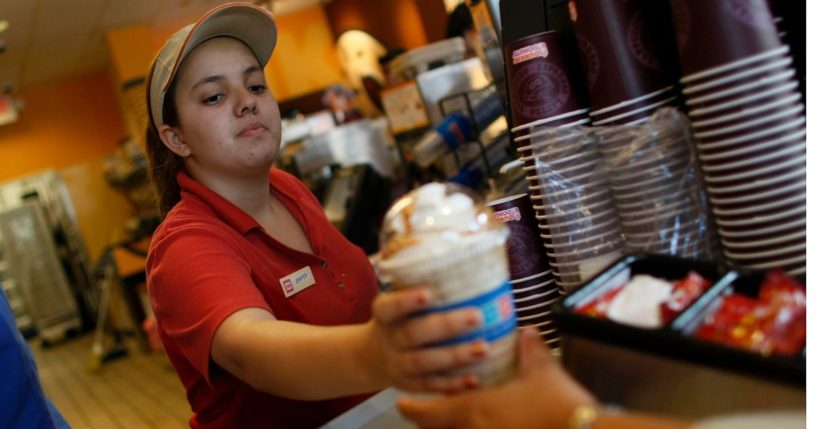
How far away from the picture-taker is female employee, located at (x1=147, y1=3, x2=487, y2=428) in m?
1.05

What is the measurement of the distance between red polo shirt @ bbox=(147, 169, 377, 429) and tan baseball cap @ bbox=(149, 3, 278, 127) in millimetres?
211

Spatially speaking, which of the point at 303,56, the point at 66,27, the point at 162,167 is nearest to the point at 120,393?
the point at 66,27

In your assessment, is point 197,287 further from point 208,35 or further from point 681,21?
point 681,21

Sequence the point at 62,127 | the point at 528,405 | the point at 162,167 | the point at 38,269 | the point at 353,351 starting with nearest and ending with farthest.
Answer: the point at 528,405 → the point at 353,351 → the point at 162,167 → the point at 38,269 → the point at 62,127

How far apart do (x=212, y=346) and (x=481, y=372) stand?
568 millimetres

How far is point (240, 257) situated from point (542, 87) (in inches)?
26.8

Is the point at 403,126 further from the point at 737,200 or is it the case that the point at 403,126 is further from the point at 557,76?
the point at 737,200

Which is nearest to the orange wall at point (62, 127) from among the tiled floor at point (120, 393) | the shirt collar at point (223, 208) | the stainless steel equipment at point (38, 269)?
the stainless steel equipment at point (38, 269)

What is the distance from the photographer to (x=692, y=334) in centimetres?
77

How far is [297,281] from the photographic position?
147cm

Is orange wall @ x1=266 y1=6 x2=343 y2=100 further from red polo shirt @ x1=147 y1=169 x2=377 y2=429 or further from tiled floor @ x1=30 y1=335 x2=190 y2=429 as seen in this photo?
red polo shirt @ x1=147 y1=169 x2=377 y2=429

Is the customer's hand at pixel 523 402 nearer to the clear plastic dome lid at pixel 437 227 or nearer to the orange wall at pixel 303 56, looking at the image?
the clear plastic dome lid at pixel 437 227

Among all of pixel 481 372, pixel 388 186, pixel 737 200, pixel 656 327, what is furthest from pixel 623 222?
pixel 388 186

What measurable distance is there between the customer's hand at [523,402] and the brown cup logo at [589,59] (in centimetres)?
56
